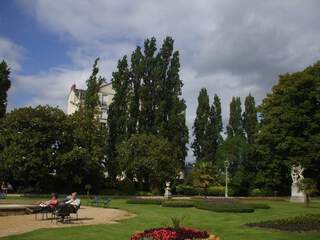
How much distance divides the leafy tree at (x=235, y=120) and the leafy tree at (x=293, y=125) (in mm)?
13567

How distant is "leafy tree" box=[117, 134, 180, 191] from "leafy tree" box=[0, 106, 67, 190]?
7.78 m

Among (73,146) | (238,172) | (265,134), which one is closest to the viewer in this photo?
(73,146)

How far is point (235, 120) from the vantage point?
67.5 meters

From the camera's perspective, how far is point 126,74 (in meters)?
56.1

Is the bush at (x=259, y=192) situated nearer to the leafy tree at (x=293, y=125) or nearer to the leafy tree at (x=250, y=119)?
the leafy tree at (x=293, y=125)

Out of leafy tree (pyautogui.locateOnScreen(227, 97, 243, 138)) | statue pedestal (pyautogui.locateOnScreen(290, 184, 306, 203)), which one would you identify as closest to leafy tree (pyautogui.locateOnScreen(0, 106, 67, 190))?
statue pedestal (pyautogui.locateOnScreen(290, 184, 306, 203))

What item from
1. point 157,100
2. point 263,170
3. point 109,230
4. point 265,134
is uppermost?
point 157,100

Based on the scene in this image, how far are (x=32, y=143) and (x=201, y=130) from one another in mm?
27211

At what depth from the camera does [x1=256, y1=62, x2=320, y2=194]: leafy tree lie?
47.8 m

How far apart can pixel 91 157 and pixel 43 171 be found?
17.2ft

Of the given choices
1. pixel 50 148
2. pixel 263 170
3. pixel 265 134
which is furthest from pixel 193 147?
pixel 50 148

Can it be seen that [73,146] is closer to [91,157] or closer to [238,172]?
[91,157]

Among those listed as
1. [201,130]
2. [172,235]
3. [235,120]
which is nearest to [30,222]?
[172,235]

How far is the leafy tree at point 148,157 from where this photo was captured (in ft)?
168
